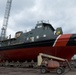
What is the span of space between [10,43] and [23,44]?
377 centimetres

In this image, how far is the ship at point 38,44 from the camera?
60.5 feet

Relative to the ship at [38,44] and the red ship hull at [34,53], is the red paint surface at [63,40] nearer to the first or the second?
the ship at [38,44]

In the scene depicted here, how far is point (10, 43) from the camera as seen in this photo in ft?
80.6

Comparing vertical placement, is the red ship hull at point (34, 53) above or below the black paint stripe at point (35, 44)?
below

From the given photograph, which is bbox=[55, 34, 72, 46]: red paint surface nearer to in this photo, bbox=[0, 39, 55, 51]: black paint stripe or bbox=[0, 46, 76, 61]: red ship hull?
bbox=[0, 46, 76, 61]: red ship hull

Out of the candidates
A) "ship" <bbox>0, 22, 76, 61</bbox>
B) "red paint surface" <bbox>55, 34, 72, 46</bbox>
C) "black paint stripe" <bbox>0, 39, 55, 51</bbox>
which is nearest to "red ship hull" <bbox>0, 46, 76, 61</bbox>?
"ship" <bbox>0, 22, 76, 61</bbox>

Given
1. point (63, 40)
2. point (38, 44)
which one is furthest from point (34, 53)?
point (63, 40)

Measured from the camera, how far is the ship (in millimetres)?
18438

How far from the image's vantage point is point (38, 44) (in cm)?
1986

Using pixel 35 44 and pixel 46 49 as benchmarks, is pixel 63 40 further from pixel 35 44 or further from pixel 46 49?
pixel 35 44

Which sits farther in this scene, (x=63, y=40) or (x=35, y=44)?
(x=35, y=44)

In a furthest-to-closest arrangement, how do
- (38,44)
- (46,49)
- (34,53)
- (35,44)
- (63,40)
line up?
(34,53)
(35,44)
(38,44)
(46,49)
(63,40)

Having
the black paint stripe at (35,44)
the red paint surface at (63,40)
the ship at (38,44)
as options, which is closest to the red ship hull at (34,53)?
the ship at (38,44)

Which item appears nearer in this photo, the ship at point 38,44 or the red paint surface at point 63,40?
the red paint surface at point 63,40
